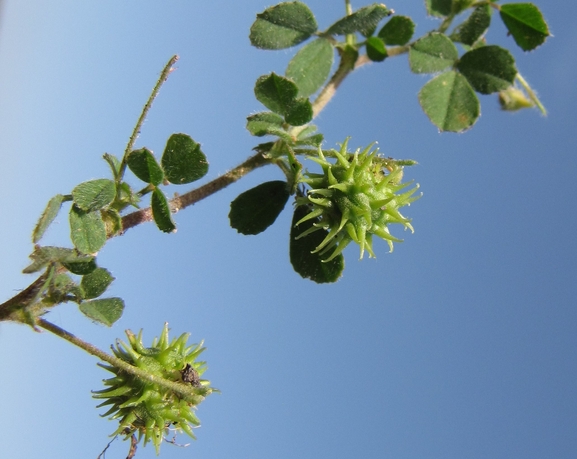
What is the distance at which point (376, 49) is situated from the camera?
3072mm

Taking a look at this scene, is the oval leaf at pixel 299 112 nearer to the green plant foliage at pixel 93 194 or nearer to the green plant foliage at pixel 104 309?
the green plant foliage at pixel 93 194

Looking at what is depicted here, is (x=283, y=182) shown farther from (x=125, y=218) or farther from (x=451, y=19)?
(x=451, y=19)

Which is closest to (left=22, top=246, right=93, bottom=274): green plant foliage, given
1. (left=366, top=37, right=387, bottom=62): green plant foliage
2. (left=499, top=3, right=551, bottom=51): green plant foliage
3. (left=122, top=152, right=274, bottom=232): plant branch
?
(left=122, top=152, right=274, bottom=232): plant branch

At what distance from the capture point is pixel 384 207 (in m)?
2.41

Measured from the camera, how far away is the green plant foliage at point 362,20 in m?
2.84

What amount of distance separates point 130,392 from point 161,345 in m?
0.24

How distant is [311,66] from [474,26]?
90cm

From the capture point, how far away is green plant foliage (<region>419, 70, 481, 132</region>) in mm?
3037

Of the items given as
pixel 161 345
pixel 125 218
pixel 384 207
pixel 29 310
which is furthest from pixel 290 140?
pixel 29 310

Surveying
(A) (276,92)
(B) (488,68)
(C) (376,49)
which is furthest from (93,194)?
(B) (488,68)

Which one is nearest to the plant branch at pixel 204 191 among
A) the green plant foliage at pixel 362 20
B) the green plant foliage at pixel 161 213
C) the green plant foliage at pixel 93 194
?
the green plant foliage at pixel 161 213

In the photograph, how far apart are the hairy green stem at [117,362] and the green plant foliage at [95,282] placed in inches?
7.9

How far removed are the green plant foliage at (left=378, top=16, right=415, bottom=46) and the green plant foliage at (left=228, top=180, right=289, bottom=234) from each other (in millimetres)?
1018

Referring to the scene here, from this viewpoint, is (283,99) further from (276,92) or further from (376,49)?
(376,49)
